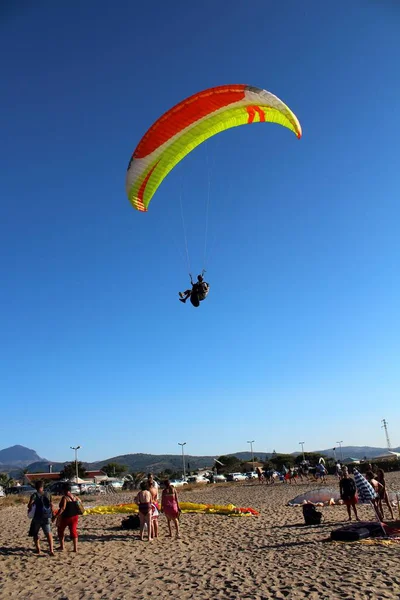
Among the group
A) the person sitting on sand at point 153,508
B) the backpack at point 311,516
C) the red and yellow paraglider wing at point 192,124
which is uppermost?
the red and yellow paraglider wing at point 192,124

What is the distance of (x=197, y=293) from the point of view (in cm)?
1232

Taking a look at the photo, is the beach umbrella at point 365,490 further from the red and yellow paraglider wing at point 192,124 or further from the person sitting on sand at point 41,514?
the red and yellow paraglider wing at point 192,124

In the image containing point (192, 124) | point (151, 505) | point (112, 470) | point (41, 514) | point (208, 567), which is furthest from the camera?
point (112, 470)

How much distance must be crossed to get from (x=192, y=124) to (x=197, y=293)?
4307 millimetres

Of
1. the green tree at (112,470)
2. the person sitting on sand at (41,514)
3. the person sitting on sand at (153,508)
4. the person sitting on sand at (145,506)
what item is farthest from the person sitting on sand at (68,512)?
the green tree at (112,470)

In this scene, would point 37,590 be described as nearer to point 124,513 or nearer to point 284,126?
point 124,513

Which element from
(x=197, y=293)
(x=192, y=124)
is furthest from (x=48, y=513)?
(x=192, y=124)

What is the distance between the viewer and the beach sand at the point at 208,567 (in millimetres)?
6328

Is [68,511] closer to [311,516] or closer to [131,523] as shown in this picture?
[131,523]

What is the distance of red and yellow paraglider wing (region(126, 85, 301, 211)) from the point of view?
11008mm

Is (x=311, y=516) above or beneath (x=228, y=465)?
beneath

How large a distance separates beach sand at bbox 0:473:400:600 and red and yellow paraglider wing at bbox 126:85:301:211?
8.52 metres

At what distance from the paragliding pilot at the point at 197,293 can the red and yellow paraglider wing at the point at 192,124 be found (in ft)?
8.88

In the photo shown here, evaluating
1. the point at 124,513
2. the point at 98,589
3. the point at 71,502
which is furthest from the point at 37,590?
the point at 124,513
